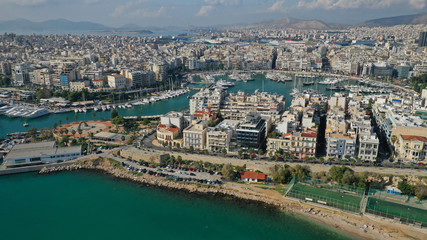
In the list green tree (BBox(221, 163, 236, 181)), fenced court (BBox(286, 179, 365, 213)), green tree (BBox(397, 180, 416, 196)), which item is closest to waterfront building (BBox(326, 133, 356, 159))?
fenced court (BBox(286, 179, 365, 213))

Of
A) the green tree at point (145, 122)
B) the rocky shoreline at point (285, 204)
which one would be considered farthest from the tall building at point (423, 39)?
the rocky shoreline at point (285, 204)

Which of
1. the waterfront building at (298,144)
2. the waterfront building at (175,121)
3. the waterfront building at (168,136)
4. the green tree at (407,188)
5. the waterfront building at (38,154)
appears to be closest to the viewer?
the green tree at (407,188)

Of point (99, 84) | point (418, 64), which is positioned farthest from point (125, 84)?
point (418, 64)

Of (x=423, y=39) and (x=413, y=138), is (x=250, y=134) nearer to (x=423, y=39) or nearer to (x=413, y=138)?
(x=413, y=138)

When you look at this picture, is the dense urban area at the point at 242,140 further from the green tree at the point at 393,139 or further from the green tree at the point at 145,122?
the green tree at the point at 145,122

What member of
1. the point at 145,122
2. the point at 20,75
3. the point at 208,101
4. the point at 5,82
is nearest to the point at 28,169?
the point at 145,122

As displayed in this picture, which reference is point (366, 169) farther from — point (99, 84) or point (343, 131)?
point (99, 84)
